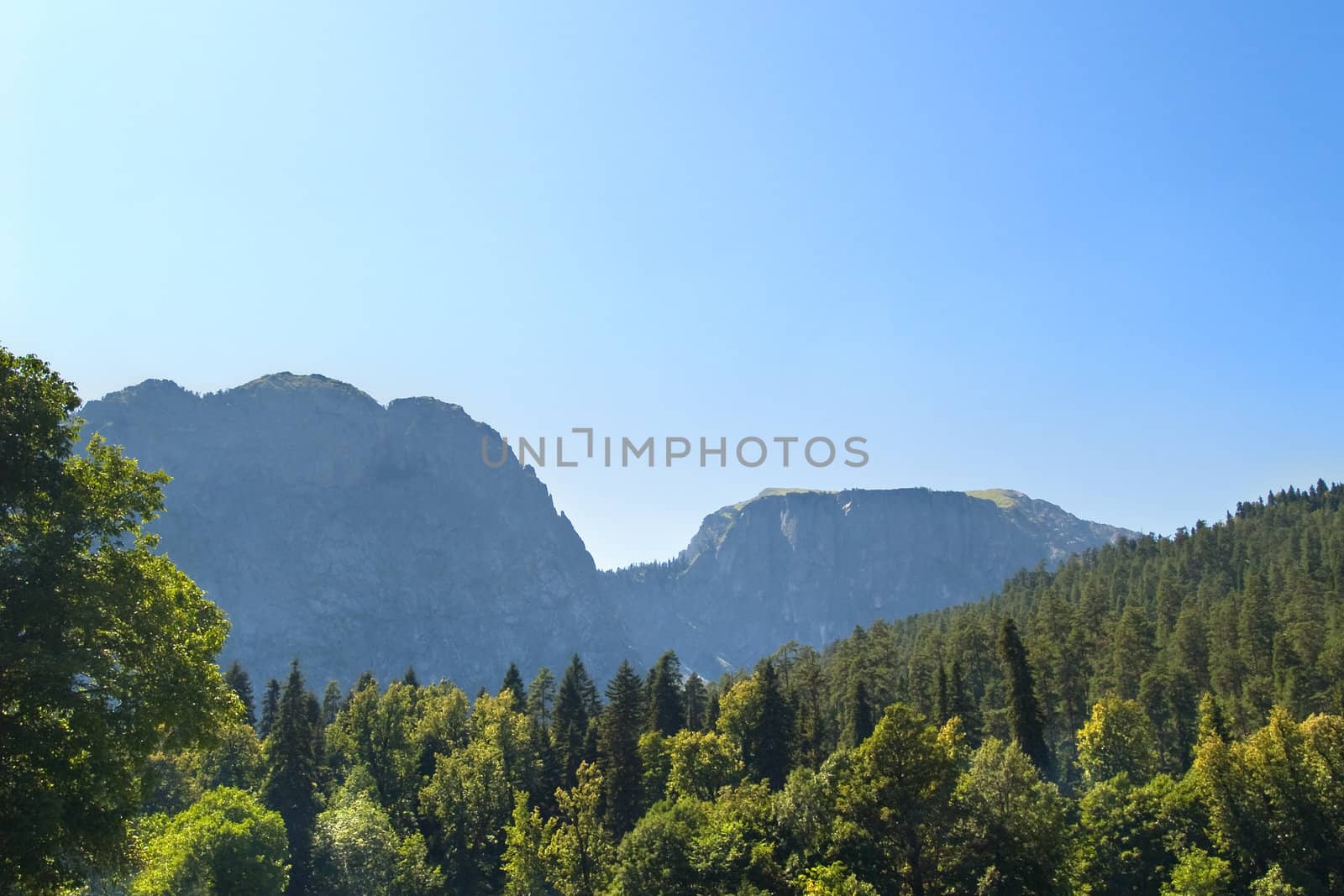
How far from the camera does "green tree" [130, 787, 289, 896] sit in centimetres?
4381

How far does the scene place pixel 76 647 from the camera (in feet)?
53.4

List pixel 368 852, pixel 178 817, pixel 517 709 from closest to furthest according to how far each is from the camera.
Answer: pixel 178 817 < pixel 368 852 < pixel 517 709

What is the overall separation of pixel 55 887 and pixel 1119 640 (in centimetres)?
9683

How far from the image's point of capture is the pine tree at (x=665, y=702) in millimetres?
78188

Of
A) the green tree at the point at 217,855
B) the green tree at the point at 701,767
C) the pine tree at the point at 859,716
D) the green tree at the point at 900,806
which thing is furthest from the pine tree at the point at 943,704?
the green tree at the point at 217,855

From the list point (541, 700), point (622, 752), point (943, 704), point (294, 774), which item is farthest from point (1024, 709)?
point (294, 774)

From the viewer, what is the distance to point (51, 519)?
16.9 m

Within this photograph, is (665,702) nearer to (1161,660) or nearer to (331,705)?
(1161,660)

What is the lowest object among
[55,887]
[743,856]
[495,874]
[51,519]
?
[495,874]

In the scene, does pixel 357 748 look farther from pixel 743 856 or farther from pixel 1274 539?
pixel 1274 539

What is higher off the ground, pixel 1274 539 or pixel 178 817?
pixel 1274 539

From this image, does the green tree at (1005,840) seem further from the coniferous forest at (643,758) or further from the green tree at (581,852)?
the green tree at (581,852)

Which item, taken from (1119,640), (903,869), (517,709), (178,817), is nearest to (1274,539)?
(1119,640)

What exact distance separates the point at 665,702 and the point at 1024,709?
101ft
